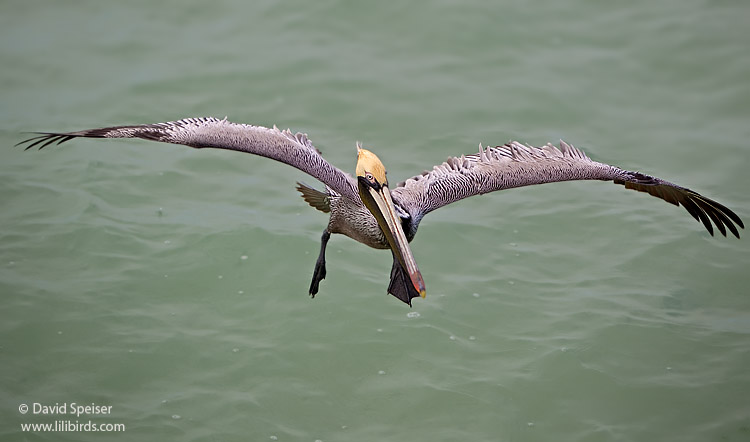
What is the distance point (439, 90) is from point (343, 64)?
180 cm

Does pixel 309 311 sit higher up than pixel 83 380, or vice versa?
pixel 309 311

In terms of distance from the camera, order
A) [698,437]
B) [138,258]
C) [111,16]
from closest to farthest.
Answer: [698,437], [138,258], [111,16]

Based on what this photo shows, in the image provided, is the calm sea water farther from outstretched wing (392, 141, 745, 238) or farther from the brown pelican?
outstretched wing (392, 141, 745, 238)

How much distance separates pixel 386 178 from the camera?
381 inches

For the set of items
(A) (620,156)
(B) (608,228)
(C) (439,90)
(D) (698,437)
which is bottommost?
(D) (698,437)

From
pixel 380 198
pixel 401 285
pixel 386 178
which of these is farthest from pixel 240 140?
pixel 401 285

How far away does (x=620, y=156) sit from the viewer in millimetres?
14984

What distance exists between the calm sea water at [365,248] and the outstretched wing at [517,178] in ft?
7.33

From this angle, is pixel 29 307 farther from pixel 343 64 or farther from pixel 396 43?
pixel 396 43

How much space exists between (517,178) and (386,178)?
1544 millimetres

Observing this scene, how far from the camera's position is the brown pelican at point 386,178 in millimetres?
9227

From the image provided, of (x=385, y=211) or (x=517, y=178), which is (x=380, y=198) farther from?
(x=517, y=178)

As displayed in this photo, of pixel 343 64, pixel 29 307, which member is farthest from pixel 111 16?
pixel 29 307

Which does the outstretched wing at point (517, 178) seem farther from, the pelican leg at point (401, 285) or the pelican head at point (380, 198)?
the pelican head at point (380, 198)
